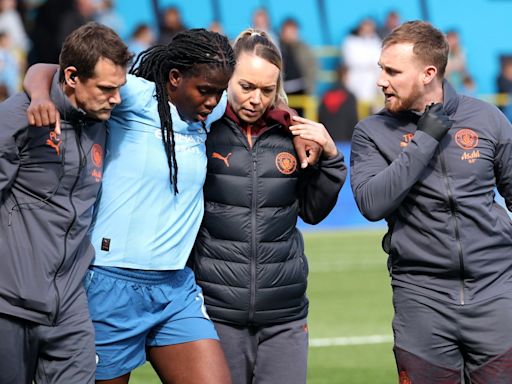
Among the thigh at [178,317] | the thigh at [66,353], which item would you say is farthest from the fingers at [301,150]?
the thigh at [66,353]

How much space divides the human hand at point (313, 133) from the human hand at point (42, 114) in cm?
132

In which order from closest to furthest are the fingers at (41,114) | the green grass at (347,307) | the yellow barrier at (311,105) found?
the fingers at (41,114) → the green grass at (347,307) → the yellow barrier at (311,105)

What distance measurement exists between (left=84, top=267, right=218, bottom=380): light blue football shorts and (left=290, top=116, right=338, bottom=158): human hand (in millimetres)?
907

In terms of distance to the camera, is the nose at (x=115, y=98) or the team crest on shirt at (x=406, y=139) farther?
the team crest on shirt at (x=406, y=139)

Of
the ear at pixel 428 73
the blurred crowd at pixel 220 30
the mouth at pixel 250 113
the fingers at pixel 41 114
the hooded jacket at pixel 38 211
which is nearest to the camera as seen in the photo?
the fingers at pixel 41 114

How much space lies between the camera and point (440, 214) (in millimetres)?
5586

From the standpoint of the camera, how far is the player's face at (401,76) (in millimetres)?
5656

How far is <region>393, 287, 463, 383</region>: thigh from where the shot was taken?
18.2ft

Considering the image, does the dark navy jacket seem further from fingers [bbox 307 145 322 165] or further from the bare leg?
the bare leg

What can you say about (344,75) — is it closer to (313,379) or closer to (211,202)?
(313,379)

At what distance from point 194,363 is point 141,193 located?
0.84 metres

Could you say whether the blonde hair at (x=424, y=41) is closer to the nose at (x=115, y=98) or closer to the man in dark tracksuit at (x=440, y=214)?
the man in dark tracksuit at (x=440, y=214)

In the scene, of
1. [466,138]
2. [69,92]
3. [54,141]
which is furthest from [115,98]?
[466,138]

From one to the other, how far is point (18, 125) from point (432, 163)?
6.45ft
